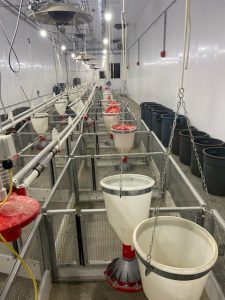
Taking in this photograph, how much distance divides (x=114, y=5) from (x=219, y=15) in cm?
572

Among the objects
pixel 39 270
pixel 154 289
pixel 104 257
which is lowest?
pixel 104 257

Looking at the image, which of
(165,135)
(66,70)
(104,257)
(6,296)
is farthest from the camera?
(66,70)

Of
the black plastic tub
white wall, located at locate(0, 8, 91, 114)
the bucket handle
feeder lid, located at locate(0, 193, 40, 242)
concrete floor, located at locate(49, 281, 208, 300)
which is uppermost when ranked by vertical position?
white wall, located at locate(0, 8, 91, 114)

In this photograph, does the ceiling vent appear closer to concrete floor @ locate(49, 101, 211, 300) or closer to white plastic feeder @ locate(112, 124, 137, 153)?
white plastic feeder @ locate(112, 124, 137, 153)

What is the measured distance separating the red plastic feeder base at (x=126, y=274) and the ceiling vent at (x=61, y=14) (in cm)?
151

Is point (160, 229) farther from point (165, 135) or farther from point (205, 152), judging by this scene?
point (165, 135)

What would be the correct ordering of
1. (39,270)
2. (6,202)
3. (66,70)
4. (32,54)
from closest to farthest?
(6,202) < (39,270) < (32,54) < (66,70)

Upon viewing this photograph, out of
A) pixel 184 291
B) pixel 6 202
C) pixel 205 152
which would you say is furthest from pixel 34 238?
pixel 205 152

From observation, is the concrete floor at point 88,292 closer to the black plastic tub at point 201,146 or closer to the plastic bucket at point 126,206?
the plastic bucket at point 126,206

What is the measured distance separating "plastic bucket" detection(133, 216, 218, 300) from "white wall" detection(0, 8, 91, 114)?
4.99 m

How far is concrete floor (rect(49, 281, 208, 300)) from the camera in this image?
1.85 m

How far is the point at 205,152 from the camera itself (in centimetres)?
300

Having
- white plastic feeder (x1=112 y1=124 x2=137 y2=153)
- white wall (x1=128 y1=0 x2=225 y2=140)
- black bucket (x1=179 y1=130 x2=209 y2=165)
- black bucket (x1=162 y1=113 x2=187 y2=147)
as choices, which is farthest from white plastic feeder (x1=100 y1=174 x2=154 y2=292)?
black bucket (x1=162 y1=113 x2=187 y2=147)

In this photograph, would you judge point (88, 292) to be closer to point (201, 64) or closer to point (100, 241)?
point (100, 241)
